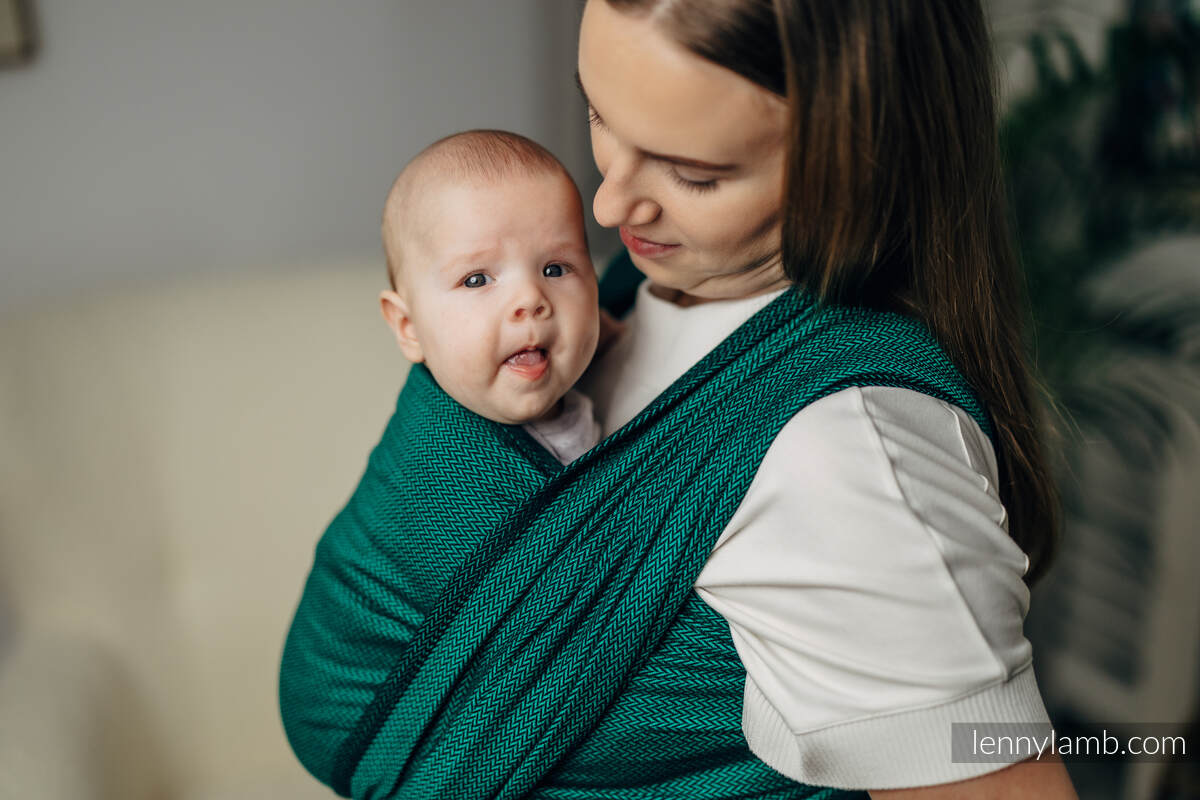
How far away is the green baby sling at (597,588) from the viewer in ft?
2.38

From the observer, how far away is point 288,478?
1462mm

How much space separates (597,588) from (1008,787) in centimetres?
31

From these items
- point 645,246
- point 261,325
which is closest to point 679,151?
point 645,246

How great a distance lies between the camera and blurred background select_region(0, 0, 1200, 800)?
1.32m

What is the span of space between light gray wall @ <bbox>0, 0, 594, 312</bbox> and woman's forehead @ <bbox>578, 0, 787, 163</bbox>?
0.99 m

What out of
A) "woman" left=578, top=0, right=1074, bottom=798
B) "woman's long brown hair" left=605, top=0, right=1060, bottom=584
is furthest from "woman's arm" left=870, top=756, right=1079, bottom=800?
"woman's long brown hair" left=605, top=0, right=1060, bottom=584

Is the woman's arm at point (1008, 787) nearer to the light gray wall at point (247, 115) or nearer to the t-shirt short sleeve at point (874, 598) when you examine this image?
the t-shirt short sleeve at point (874, 598)

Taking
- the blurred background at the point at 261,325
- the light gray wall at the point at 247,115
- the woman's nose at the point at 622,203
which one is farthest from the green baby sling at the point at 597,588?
the light gray wall at the point at 247,115

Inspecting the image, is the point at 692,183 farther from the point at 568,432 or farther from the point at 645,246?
the point at 568,432

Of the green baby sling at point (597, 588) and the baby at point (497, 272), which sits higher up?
the baby at point (497, 272)

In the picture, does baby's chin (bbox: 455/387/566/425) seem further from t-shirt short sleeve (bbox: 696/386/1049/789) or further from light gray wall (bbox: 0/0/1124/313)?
light gray wall (bbox: 0/0/1124/313)

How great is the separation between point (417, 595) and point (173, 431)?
0.72 metres

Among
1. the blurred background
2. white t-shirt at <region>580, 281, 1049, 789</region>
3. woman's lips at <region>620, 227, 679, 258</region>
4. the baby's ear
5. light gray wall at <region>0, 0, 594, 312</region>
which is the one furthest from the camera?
light gray wall at <region>0, 0, 594, 312</region>

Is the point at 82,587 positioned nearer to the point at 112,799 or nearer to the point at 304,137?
the point at 112,799
